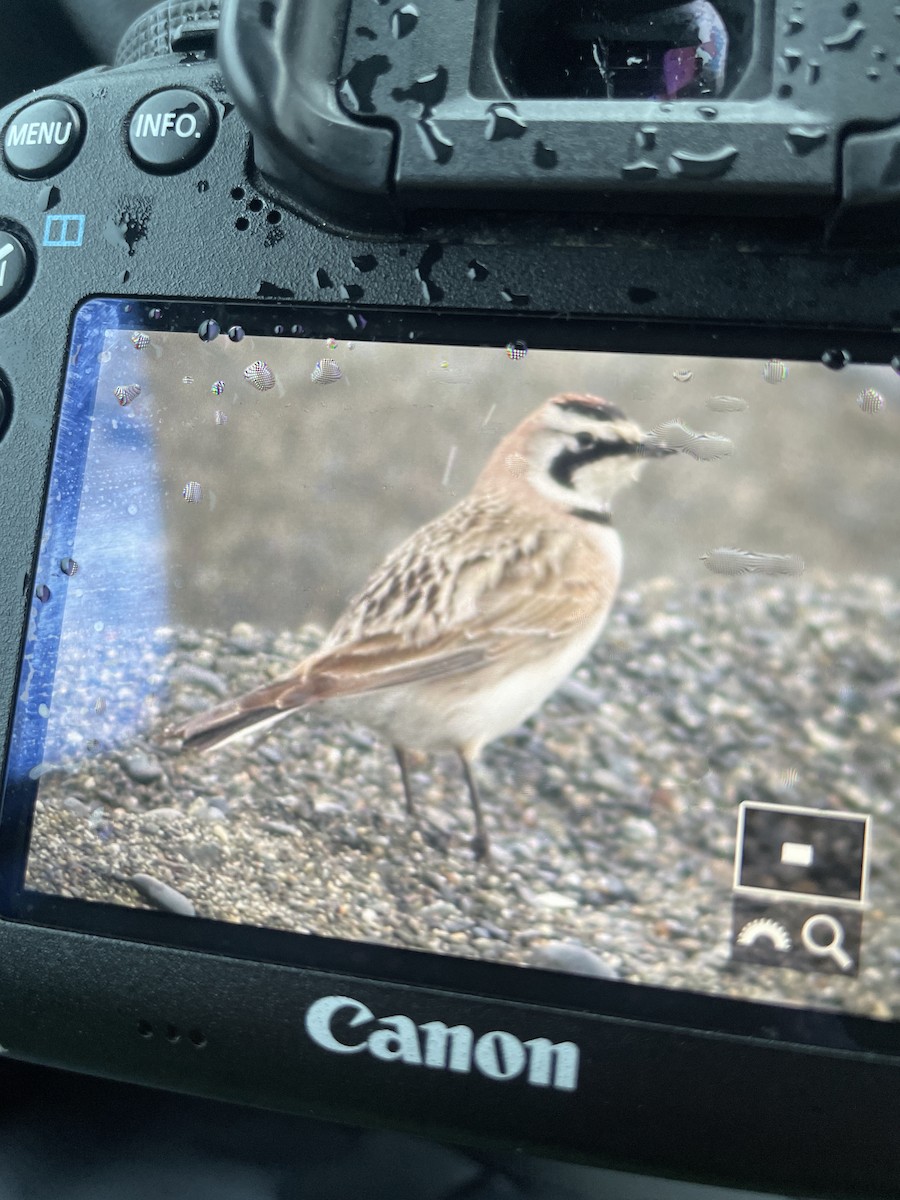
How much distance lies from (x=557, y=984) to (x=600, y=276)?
0.22 meters

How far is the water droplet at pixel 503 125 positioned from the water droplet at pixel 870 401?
0.42 ft

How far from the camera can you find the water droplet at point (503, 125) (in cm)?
32

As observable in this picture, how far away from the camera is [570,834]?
32 cm

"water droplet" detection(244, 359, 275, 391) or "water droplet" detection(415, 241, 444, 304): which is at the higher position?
"water droplet" detection(415, 241, 444, 304)

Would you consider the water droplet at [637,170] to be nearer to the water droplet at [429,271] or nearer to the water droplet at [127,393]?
the water droplet at [429,271]

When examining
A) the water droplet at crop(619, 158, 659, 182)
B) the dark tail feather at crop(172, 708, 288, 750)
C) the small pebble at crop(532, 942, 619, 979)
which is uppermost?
the water droplet at crop(619, 158, 659, 182)

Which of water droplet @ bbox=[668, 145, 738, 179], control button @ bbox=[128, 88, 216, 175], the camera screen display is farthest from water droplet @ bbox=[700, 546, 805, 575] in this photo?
control button @ bbox=[128, 88, 216, 175]

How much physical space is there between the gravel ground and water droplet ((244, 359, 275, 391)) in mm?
81

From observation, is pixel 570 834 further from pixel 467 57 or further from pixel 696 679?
pixel 467 57

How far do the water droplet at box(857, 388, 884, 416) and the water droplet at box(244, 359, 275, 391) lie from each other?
0.18 metres

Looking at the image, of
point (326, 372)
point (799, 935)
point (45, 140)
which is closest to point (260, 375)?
point (326, 372)

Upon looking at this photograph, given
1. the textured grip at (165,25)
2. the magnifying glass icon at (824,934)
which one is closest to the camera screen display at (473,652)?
the magnifying glass icon at (824,934)

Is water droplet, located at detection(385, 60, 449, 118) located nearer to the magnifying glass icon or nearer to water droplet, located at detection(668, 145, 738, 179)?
water droplet, located at detection(668, 145, 738, 179)

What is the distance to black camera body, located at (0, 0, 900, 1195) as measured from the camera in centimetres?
31
